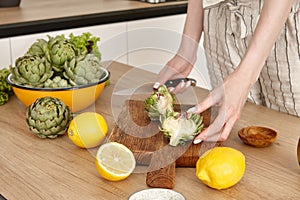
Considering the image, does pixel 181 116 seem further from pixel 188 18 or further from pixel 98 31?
pixel 98 31

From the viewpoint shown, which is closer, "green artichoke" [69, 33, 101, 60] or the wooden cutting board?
the wooden cutting board

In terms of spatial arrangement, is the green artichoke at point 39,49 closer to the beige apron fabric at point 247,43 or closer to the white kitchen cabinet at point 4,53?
the beige apron fabric at point 247,43

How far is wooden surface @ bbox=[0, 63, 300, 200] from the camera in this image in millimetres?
1062

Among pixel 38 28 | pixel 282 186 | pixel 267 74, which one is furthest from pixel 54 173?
pixel 38 28

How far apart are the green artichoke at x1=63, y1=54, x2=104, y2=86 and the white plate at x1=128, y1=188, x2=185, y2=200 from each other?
0.53 meters

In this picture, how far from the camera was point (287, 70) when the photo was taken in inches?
63.7

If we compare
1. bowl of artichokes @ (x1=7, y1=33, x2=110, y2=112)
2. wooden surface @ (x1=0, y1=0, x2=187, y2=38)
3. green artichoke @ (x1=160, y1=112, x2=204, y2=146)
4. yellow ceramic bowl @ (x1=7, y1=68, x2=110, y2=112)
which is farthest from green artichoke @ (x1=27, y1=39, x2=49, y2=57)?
wooden surface @ (x1=0, y1=0, x2=187, y2=38)

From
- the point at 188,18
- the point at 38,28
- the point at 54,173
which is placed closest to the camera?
the point at 54,173

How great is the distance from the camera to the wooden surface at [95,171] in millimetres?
1062

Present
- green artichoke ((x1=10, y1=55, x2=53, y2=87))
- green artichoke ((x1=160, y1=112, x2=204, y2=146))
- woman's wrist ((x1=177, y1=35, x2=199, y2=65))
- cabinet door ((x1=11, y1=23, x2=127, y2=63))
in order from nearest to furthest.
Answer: green artichoke ((x1=160, y1=112, x2=204, y2=146)), green artichoke ((x1=10, y1=55, x2=53, y2=87)), woman's wrist ((x1=177, y1=35, x2=199, y2=65)), cabinet door ((x1=11, y1=23, x2=127, y2=63))

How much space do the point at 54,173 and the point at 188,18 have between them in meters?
0.86

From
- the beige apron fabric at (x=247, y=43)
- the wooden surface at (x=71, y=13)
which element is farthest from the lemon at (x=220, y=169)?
the wooden surface at (x=71, y=13)

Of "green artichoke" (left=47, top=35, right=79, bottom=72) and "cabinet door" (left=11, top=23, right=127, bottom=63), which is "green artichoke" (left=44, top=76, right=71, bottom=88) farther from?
"cabinet door" (left=11, top=23, right=127, bottom=63)

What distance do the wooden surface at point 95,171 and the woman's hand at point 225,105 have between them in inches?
2.6
